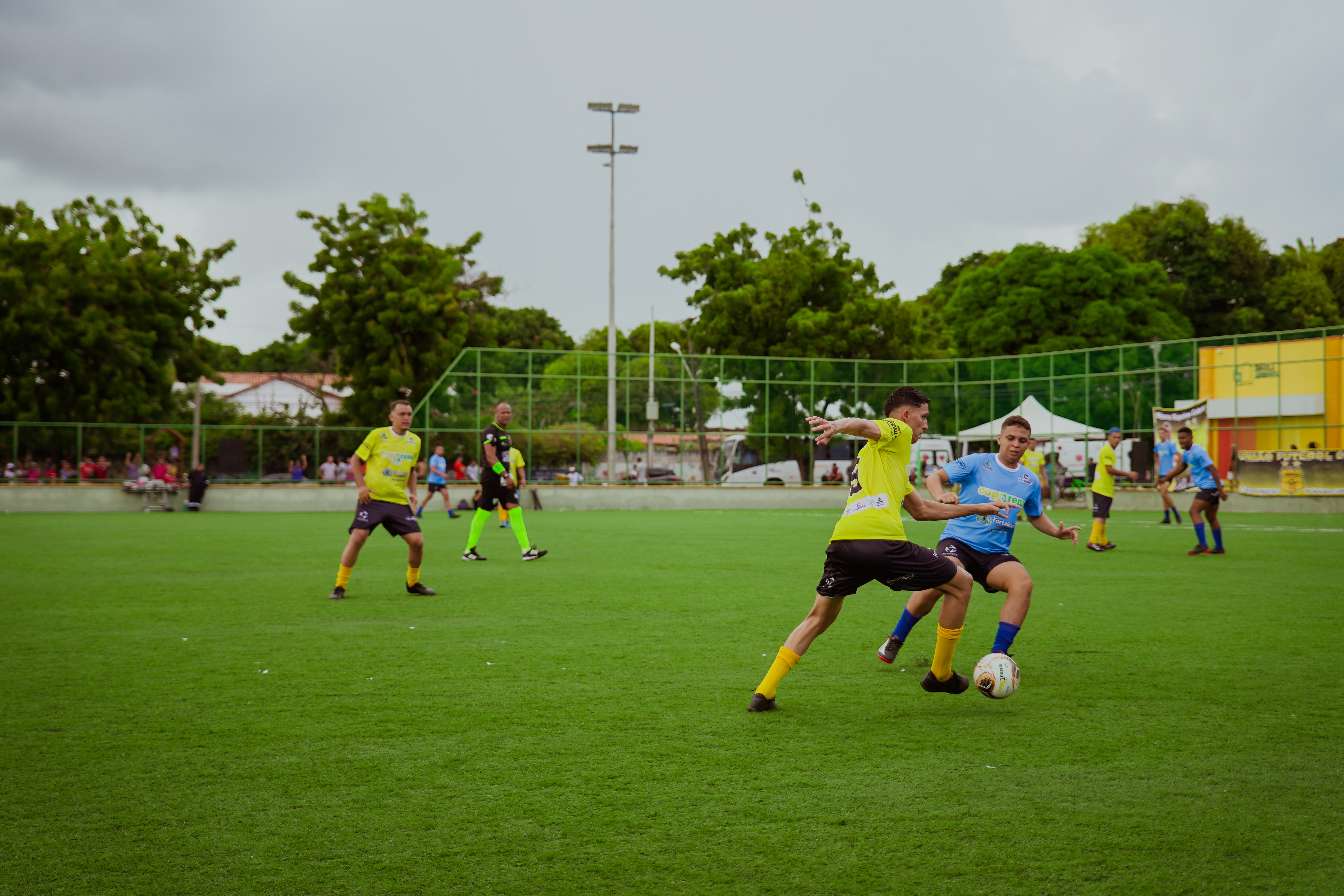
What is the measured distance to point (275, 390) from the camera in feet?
258

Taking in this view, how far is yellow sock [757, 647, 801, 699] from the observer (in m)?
5.40

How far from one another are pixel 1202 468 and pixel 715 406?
62.1 ft

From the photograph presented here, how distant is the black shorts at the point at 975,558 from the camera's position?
636 cm

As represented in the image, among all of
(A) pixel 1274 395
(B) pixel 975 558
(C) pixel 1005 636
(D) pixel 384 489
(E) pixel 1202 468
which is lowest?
(C) pixel 1005 636

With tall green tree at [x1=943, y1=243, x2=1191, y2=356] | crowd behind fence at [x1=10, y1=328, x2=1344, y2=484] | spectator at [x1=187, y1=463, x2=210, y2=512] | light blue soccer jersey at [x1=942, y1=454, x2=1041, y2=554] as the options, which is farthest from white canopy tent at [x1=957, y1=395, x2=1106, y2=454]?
light blue soccer jersey at [x1=942, y1=454, x2=1041, y2=554]

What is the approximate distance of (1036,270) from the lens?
49.1 m

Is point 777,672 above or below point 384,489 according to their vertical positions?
below

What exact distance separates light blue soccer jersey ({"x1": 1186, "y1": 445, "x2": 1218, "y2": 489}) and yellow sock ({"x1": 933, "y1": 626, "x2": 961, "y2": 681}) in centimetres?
1039

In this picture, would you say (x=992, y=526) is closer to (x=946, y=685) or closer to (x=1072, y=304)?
(x=946, y=685)

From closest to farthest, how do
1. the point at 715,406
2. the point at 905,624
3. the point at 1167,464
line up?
the point at 905,624, the point at 1167,464, the point at 715,406

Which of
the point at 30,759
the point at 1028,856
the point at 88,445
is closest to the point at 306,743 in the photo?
the point at 30,759

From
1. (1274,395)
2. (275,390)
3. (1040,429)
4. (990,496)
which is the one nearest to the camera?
(990,496)

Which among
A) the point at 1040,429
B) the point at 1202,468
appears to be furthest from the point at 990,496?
the point at 1040,429

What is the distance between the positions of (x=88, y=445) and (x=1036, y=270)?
39903 millimetres
